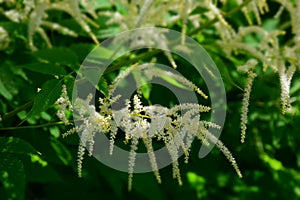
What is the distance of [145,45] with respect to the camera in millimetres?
3611

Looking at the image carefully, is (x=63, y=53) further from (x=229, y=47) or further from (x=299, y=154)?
(x=299, y=154)

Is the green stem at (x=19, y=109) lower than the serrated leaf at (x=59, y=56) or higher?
lower

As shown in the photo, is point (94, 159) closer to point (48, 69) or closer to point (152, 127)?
point (48, 69)

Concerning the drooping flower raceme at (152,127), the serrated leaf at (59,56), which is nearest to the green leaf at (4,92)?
the serrated leaf at (59,56)

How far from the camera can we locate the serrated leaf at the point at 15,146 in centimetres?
253

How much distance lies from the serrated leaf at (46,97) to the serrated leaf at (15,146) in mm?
254

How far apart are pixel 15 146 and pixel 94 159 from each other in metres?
0.72

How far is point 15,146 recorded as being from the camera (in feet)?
8.39

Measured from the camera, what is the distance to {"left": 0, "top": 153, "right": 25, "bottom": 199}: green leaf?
8.36ft

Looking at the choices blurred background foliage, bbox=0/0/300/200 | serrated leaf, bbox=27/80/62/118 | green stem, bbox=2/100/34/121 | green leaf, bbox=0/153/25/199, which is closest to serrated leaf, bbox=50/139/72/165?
blurred background foliage, bbox=0/0/300/200

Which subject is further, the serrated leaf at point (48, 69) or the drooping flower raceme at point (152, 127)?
the serrated leaf at point (48, 69)

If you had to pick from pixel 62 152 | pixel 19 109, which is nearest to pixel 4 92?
pixel 19 109

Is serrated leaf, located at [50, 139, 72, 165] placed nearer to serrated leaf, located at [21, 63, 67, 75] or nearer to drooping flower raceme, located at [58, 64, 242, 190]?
serrated leaf, located at [21, 63, 67, 75]

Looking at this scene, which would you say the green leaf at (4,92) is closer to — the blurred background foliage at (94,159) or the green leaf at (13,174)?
the blurred background foliage at (94,159)
